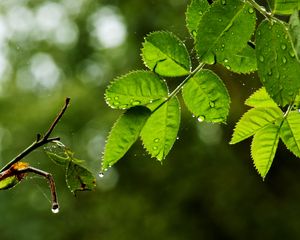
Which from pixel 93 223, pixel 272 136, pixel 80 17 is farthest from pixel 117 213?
pixel 272 136

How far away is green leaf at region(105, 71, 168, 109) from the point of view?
51 cm

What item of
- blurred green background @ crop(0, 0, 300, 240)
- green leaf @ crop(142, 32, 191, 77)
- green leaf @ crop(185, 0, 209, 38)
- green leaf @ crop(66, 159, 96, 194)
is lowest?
blurred green background @ crop(0, 0, 300, 240)

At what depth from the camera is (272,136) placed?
1.80 ft

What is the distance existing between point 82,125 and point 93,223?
1.55 m

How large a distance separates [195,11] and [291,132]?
0.53 feet

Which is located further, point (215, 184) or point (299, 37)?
point (215, 184)

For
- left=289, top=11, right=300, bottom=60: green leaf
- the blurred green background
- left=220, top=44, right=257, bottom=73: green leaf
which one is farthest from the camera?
the blurred green background

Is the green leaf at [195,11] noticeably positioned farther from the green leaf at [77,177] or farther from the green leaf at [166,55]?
the green leaf at [77,177]

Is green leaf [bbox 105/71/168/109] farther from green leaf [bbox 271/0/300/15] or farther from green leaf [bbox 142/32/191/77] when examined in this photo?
green leaf [bbox 271/0/300/15]

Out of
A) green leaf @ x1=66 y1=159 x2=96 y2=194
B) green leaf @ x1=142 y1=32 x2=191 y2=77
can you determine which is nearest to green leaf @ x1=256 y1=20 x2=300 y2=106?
green leaf @ x1=142 y1=32 x2=191 y2=77

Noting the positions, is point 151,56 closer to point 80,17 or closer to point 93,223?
point 93,223

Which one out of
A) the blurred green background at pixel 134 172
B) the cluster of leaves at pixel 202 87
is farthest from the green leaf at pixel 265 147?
the blurred green background at pixel 134 172


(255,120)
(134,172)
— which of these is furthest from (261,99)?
(134,172)

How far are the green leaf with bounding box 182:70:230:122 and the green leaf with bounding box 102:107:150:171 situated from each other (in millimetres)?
53
